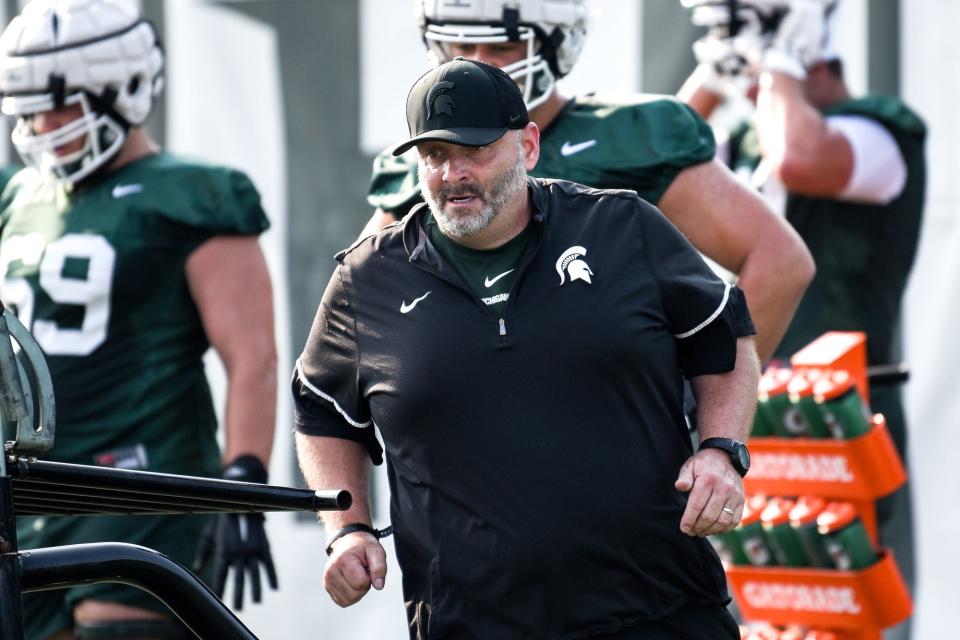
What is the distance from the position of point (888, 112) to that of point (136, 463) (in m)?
2.02

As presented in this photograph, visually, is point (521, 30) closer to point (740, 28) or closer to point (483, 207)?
point (483, 207)

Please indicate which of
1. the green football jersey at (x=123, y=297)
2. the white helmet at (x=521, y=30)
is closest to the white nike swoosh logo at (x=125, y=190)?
the green football jersey at (x=123, y=297)

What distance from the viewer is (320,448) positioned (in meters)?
2.94

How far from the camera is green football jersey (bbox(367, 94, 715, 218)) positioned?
3.47m

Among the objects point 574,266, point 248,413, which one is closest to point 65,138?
point 248,413

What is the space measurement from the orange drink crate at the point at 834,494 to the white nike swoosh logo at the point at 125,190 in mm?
1520

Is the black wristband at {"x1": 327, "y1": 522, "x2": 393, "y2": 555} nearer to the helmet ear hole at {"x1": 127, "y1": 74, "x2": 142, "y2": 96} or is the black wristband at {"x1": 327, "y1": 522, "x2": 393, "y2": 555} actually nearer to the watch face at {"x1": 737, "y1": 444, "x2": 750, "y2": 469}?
the watch face at {"x1": 737, "y1": 444, "x2": 750, "y2": 469}

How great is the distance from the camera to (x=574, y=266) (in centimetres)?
274

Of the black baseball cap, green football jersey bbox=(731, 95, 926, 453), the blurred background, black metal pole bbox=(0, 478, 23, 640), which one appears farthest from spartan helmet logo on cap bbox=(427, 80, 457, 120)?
the blurred background

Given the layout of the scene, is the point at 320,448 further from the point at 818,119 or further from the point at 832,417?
the point at 818,119

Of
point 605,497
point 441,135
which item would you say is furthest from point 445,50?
point 605,497

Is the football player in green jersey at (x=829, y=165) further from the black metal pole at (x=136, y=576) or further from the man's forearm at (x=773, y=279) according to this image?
the black metal pole at (x=136, y=576)

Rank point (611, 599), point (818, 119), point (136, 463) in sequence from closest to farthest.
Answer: point (611, 599)
point (136, 463)
point (818, 119)

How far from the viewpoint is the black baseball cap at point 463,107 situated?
271cm
